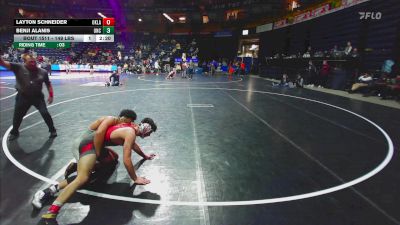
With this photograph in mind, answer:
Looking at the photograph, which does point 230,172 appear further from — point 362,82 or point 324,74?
point 324,74

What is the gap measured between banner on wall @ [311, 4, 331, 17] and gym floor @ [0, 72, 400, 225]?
44.6ft

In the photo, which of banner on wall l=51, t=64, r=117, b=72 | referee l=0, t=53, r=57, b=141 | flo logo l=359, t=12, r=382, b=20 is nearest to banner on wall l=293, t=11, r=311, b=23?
flo logo l=359, t=12, r=382, b=20

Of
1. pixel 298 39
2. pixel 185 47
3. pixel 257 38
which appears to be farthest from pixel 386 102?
pixel 185 47

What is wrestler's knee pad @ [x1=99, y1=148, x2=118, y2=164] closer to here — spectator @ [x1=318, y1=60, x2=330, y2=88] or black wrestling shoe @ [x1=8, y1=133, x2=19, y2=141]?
black wrestling shoe @ [x1=8, y1=133, x2=19, y2=141]

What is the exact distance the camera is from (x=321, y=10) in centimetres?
2069

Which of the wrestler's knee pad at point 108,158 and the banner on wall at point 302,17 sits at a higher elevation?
the banner on wall at point 302,17

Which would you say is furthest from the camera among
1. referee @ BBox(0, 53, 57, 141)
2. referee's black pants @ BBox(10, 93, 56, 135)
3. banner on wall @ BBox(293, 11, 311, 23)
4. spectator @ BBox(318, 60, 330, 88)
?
banner on wall @ BBox(293, 11, 311, 23)

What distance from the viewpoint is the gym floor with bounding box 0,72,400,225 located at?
11.0ft

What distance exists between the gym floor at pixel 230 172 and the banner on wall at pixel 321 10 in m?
13.6

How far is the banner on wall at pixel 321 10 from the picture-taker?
19866 mm

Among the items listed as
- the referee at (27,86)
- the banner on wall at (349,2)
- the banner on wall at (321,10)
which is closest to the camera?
the referee at (27,86)
